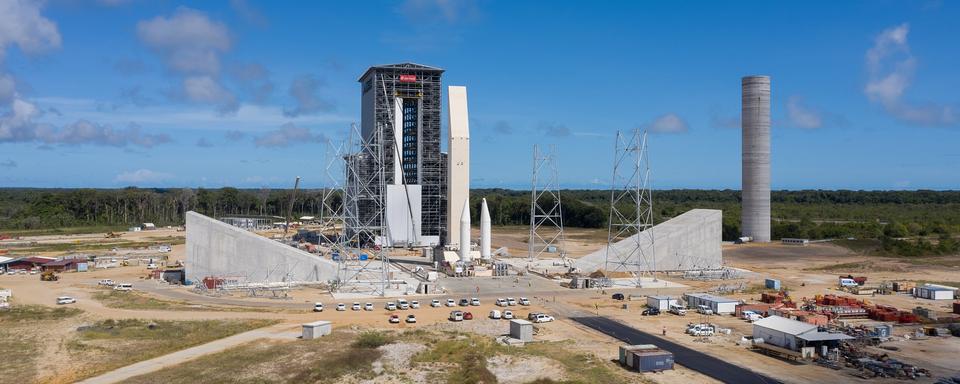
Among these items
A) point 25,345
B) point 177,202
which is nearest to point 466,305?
point 25,345

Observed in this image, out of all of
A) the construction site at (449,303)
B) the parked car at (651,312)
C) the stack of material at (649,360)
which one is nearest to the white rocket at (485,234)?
the construction site at (449,303)

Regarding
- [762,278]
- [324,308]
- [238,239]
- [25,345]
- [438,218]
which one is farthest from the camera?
[438,218]

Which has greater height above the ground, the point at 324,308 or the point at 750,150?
the point at 750,150

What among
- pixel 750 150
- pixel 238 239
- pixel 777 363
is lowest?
pixel 777 363

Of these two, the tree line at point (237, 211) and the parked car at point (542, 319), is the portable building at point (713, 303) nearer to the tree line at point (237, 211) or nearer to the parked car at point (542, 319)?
the parked car at point (542, 319)

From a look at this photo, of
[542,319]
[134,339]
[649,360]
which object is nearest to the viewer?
[649,360]

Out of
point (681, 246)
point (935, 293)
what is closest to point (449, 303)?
point (681, 246)

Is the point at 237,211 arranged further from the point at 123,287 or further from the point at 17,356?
the point at 17,356

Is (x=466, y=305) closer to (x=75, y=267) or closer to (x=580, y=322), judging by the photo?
(x=580, y=322)
